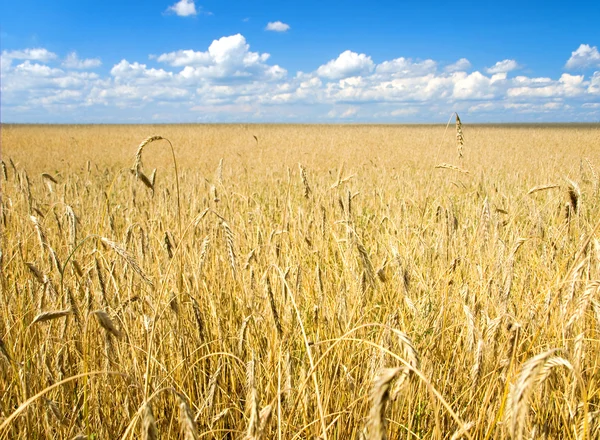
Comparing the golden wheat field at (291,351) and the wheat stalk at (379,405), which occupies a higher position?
the wheat stalk at (379,405)

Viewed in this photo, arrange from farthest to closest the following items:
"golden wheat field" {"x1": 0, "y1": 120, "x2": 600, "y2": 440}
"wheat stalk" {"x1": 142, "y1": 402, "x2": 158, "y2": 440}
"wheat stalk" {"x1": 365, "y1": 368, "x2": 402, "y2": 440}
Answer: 1. "golden wheat field" {"x1": 0, "y1": 120, "x2": 600, "y2": 440}
2. "wheat stalk" {"x1": 142, "y1": 402, "x2": 158, "y2": 440}
3. "wheat stalk" {"x1": 365, "y1": 368, "x2": 402, "y2": 440}

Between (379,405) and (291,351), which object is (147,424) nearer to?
(379,405)

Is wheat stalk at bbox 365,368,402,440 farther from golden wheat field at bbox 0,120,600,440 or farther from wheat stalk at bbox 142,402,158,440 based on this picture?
wheat stalk at bbox 142,402,158,440

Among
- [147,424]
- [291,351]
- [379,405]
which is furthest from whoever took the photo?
[291,351]

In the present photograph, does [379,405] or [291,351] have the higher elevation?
[379,405]

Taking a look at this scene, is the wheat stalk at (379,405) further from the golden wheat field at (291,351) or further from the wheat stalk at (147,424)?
the wheat stalk at (147,424)

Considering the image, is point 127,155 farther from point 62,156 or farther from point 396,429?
point 396,429

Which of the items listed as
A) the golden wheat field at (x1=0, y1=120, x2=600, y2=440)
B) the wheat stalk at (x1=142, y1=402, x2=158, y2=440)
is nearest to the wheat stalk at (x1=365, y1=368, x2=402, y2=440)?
the golden wheat field at (x1=0, y1=120, x2=600, y2=440)

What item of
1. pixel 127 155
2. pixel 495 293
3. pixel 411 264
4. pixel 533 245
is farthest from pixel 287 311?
pixel 127 155

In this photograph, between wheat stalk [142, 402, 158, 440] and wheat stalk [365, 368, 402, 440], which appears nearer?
wheat stalk [365, 368, 402, 440]

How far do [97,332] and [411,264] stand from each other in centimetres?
164

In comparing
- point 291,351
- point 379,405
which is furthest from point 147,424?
point 291,351

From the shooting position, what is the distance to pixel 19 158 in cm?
1275

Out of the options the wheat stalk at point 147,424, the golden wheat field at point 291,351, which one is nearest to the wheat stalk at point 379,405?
the golden wheat field at point 291,351
